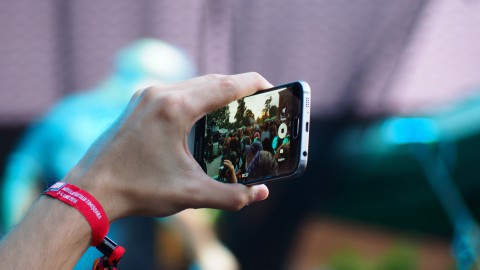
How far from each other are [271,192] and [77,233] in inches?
59.6

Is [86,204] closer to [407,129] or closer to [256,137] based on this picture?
[256,137]

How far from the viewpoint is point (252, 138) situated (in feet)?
3.00

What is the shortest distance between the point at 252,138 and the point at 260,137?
14mm

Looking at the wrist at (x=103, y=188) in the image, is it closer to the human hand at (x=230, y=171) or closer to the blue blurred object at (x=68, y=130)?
the human hand at (x=230, y=171)

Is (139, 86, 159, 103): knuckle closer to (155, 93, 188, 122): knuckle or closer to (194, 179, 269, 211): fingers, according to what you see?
(155, 93, 188, 122): knuckle

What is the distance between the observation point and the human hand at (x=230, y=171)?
915 mm

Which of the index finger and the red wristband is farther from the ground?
the index finger

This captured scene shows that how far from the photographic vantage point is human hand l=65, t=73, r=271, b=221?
0.69m

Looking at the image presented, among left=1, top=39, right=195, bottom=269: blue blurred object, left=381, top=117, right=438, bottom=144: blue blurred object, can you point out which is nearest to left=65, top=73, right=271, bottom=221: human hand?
left=1, top=39, right=195, bottom=269: blue blurred object

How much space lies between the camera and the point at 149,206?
72 cm

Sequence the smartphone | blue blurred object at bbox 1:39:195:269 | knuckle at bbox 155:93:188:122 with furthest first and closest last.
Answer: blue blurred object at bbox 1:39:195:269
the smartphone
knuckle at bbox 155:93:188:122

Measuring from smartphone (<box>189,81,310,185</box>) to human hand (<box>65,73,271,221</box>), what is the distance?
0.13 metres

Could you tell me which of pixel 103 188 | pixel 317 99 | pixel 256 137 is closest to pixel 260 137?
pixel 256 137

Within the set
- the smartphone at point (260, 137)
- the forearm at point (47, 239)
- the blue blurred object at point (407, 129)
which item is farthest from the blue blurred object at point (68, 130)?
the forearm at point (47, 239)
